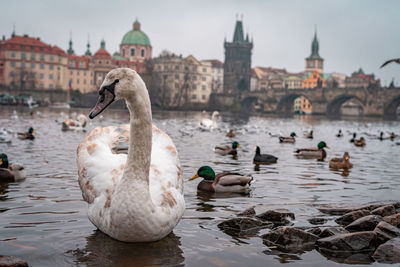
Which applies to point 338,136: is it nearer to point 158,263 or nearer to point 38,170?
point 38,170

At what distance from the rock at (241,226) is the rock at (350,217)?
3.70ft

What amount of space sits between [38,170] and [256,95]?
103140 millimetres

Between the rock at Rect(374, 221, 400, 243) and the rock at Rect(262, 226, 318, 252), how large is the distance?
2.32ft

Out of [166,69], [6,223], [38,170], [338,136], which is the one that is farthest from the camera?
[166,69]

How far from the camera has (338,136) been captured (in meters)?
28.6

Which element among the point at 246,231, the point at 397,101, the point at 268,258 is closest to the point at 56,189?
the point at 246,231

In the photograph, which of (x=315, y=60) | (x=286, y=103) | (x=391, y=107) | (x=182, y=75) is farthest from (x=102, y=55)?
(x=315, y=60)

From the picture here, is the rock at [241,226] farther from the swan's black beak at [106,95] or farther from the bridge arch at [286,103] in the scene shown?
the bridge arch at [286,103]

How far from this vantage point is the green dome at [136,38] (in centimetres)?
12975

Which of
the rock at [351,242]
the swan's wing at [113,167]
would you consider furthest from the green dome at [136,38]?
the rock at [351,242]

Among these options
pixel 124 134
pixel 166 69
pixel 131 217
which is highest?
pixel 166 69

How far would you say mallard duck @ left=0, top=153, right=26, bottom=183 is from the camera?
8.52m

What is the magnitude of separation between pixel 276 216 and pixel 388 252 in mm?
1741

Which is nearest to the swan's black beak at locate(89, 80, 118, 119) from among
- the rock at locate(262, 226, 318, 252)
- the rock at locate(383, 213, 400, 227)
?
the rock at locate(262, 226, 318, 252)
